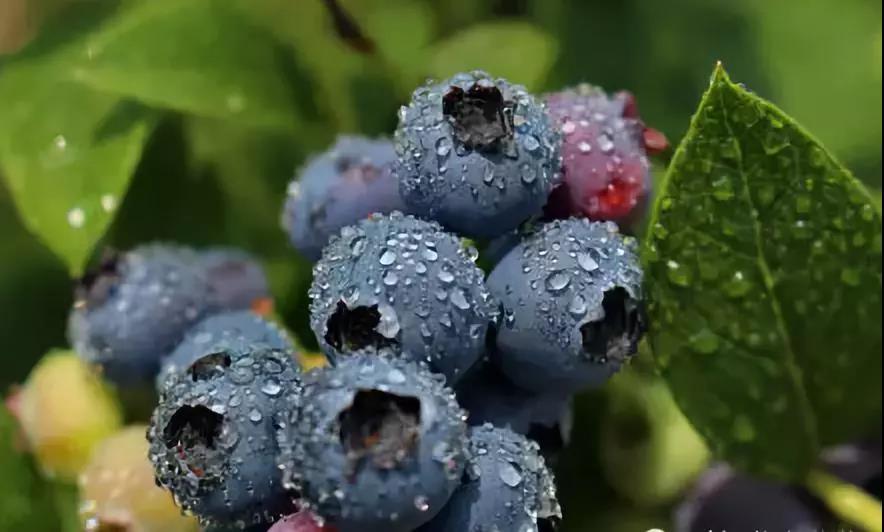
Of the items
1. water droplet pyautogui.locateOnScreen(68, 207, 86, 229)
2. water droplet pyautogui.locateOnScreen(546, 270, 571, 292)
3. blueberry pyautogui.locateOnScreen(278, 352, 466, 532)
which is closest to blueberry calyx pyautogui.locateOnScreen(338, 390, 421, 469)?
blueberry pyautogui.locateOnScreen(278, 352, 466, 532)

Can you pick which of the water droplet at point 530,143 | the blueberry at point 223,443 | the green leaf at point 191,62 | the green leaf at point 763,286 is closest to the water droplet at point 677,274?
the green leaf at point 763,286

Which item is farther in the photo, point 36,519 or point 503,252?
point 36,519

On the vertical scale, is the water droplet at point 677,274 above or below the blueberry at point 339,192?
above

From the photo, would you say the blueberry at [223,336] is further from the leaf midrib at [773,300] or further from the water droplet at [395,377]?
the leaf midrib at [773,300]

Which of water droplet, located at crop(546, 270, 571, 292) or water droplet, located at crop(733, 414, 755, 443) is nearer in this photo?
water droplet, located at crop(546, 270, 571, 292)

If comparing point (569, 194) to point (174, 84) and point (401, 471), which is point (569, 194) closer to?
point (401, 471)

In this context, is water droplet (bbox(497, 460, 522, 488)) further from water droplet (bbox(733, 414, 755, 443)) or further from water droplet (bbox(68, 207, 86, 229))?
water droplet (bbox(68, 207, 86, 229))

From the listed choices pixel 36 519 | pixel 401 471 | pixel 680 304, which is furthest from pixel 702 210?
pixel 36 519
